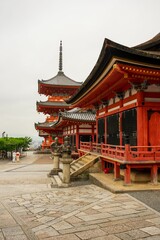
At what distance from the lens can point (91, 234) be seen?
6.09m

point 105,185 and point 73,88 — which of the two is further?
point 73,88

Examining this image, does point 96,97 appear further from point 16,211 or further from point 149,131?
point 16,211

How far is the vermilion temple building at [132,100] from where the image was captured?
1050cm

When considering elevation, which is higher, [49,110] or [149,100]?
[49,110]

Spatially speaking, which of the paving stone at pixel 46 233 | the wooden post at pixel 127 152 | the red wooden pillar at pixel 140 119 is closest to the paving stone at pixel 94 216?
the paving stone at pixel 46 233

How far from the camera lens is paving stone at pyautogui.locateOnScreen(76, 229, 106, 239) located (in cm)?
597

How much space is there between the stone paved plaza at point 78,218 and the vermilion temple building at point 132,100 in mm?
2046

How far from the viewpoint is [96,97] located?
707 inches

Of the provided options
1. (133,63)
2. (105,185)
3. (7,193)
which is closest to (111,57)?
(133,63)

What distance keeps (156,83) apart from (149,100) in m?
0.85

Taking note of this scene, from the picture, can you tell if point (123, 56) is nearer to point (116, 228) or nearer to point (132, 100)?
point (132, 100)

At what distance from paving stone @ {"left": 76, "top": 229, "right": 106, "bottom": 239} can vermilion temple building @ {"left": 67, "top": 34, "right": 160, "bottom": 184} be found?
483 cm

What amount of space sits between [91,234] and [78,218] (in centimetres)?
133

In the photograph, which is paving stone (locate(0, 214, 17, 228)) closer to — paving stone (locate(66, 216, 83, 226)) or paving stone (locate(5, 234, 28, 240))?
paving stone (locate(5, 234, 28, 240))
